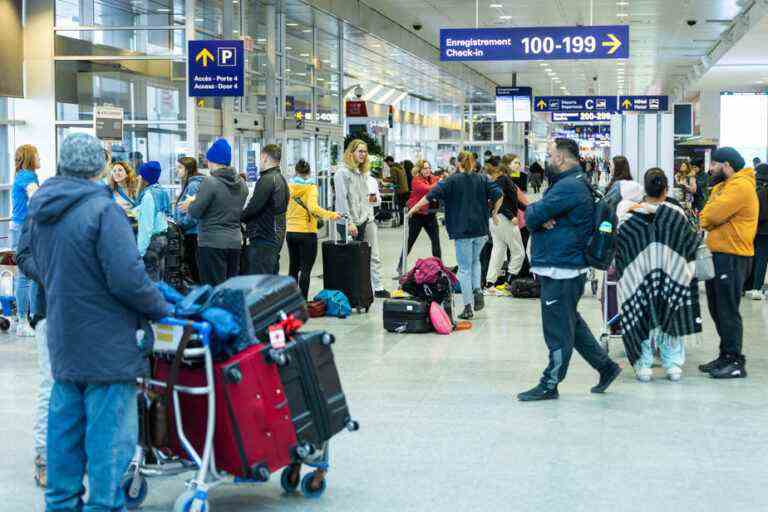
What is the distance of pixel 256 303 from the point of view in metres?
4.81

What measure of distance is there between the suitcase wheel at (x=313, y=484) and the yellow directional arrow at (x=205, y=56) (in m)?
10.2

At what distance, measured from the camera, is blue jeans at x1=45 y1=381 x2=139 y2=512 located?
4.42 metres

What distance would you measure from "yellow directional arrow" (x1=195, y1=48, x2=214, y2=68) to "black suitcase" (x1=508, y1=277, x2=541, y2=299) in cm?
491

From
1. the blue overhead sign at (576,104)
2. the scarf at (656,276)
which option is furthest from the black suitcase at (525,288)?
the blue overhead sign at (576,104)

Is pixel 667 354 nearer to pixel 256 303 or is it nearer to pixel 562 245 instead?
pixel 562 245

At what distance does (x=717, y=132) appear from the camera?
41.2 metres

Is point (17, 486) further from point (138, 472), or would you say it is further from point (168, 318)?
point (168, 318)

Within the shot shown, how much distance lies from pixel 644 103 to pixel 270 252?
28735mm

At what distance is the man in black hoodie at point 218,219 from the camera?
31.8ft

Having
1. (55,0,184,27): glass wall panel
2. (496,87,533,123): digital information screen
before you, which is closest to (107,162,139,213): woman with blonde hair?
(55,0,184,27): glass wall panel

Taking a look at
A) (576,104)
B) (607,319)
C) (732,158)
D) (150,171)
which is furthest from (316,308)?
(576,104)

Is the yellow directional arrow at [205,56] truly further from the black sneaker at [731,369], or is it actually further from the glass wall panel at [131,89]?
the black sneaker at [731,369]

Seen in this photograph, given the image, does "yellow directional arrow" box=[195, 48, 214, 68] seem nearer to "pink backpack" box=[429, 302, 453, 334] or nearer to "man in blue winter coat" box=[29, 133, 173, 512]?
"pink backpack" box=[429, 302, 453, 334]

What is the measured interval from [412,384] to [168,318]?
12.2 feet
